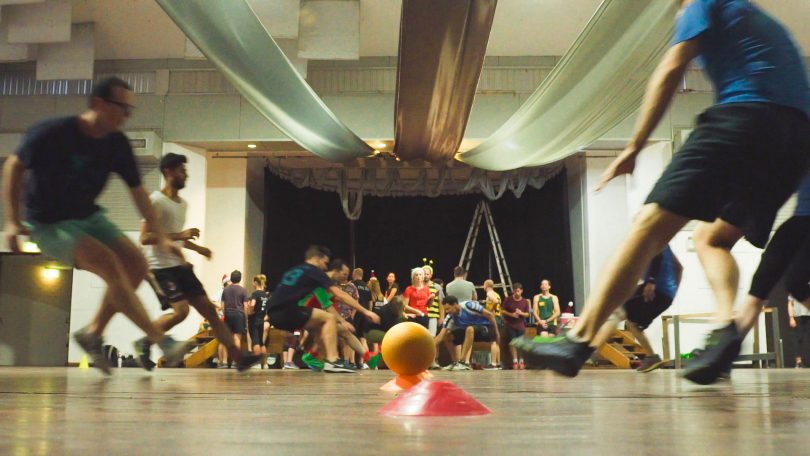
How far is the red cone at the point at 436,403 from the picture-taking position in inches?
52.9

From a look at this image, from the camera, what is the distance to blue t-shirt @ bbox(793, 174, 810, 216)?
2613 millimetres

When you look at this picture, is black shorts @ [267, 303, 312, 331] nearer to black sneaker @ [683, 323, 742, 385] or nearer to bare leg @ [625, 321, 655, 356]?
bare leg @ [625, 321, 655, 356]

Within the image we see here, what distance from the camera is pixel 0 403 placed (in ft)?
5.66

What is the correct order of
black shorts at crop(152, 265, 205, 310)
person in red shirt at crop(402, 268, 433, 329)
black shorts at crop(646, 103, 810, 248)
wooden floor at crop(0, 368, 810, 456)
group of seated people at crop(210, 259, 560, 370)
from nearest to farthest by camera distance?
wooden floor at crop(0, 368, 810, 456) → black shorts at crop(646, 103, 810, 248) → black shorts at crop(152, 265, 205, 310) → group of seated people at crop(210, 259, 560, 370) → person in red shirt at crop(402, 268, 433, 329)

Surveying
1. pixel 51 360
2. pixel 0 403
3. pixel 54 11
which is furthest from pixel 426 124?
pixel 51 360

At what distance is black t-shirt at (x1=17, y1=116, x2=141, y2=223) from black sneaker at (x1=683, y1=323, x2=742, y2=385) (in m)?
2.26

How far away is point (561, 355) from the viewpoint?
1.76 metres

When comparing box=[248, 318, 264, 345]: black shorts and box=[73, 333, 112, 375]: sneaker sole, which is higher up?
box=[73, 333, 112, 375]: sneaker sole

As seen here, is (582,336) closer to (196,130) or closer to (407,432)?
(407,432)

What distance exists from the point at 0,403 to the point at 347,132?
17.6 ft

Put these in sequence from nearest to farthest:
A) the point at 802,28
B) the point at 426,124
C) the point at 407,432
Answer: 1. the point at 407,432
2. the point at 426,124
3. the point at 802,28

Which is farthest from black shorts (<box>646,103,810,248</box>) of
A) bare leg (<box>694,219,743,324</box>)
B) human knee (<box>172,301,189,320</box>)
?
human knee (<box>172,301,189,320</box>)

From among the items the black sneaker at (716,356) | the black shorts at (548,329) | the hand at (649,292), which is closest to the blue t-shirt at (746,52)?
the black sneaker at (716,356)

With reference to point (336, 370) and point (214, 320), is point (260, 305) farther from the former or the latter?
point (214, 320)
